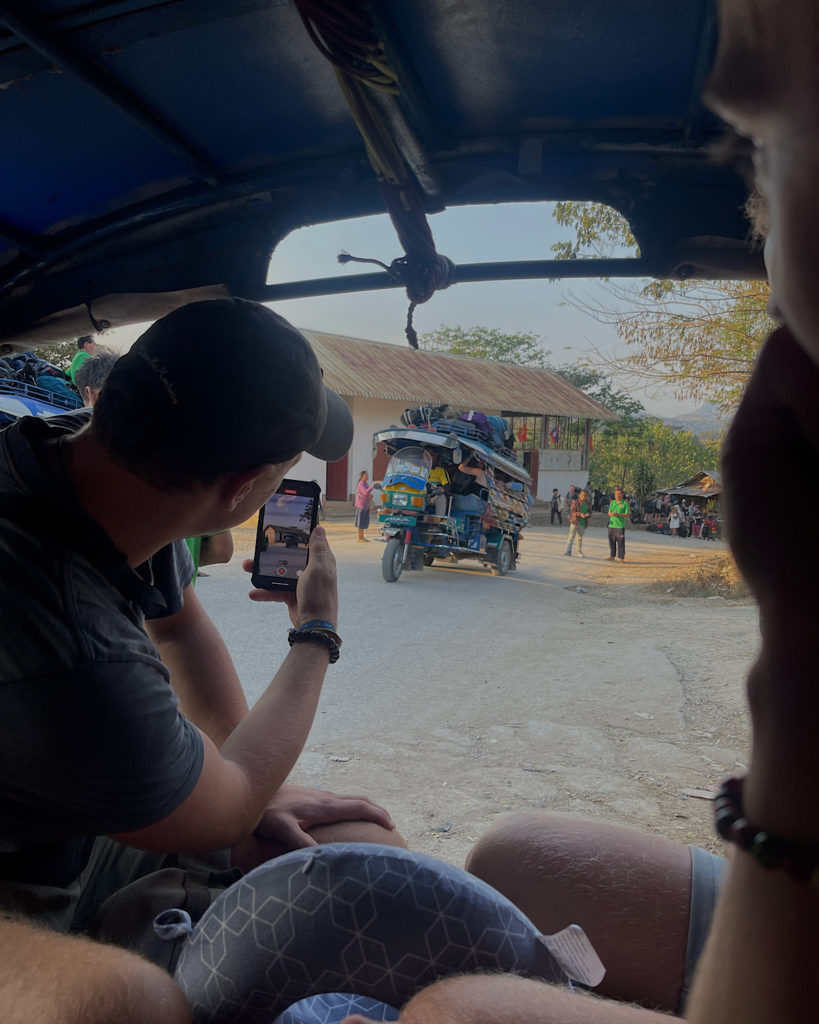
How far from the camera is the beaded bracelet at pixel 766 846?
0.50 meters

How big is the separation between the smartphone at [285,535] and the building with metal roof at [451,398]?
12977 millimetres

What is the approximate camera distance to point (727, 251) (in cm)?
148

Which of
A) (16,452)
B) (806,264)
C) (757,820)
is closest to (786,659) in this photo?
(757,820)

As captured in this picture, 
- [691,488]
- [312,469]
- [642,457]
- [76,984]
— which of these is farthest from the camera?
[642,457]

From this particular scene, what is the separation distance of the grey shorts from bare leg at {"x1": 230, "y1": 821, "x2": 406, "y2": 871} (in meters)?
0.60

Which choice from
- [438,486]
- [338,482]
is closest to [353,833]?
[438,486]

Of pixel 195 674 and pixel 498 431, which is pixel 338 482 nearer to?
pixel 498 431

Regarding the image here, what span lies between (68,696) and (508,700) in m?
4.56

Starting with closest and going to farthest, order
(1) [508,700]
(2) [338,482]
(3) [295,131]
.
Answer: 1. (3) [295,131]
2. (1) [508,700]
3. (2) [338,482]

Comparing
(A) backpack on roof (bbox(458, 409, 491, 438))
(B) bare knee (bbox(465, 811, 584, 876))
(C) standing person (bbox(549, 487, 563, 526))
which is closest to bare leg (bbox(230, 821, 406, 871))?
(B) bare knee (bbox(465, 811, 584, 876))

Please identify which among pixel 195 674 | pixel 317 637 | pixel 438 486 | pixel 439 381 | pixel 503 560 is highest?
pixel 439 381

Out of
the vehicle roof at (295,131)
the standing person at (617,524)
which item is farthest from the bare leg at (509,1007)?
the standing person at (617,524)

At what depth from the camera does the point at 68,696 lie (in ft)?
3.34

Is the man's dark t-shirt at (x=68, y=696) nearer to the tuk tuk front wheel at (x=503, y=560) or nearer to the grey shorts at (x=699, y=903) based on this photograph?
the grey shorts at (x=699, y=903)
